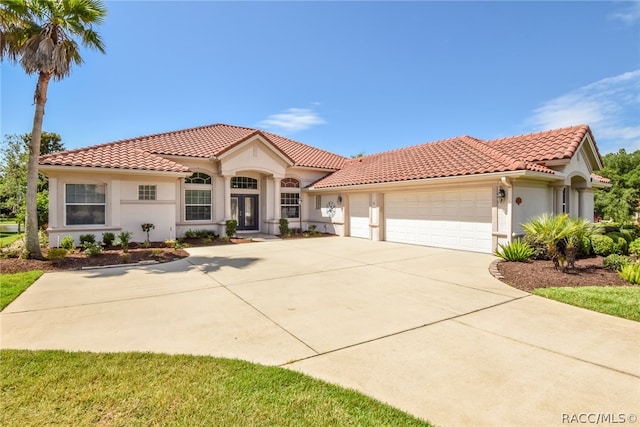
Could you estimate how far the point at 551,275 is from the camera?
8570 mm

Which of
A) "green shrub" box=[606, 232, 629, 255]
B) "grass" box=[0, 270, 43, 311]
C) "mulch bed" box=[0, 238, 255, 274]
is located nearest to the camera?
"grass" box=[0, 270, 43, 311]

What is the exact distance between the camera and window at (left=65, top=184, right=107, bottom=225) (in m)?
13.8

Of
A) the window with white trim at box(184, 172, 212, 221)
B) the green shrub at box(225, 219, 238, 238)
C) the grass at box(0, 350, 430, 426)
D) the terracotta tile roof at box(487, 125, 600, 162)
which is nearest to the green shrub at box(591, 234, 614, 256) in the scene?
the terracotta tile roof at box(487, 125, 600, 162)

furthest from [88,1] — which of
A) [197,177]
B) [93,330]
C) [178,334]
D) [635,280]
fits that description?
[635,280]

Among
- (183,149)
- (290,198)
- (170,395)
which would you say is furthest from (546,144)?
(183,149)

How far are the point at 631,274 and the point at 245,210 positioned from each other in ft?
56.4

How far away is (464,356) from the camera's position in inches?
168

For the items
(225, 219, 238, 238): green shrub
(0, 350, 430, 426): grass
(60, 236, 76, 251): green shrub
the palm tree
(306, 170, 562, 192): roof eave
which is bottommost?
(0, 350, 430, 426): grass

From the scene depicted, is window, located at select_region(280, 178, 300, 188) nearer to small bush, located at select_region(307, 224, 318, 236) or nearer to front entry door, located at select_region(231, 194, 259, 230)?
front entry door, located at select_region(231, 194, 259, 230)

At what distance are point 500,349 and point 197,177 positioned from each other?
16.5m

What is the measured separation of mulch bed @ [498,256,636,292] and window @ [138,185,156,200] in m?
14.6

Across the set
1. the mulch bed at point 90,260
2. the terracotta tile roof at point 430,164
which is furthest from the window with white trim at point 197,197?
the terracotta tile roof at point 430,164

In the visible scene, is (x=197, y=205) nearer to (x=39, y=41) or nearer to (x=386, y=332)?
(x=39, y=41)

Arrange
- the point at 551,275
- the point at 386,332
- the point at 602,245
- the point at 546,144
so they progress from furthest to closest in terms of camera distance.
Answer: the point at 546,144 < the point at 602,245 < the point at 551,275 < the point at 386,332
